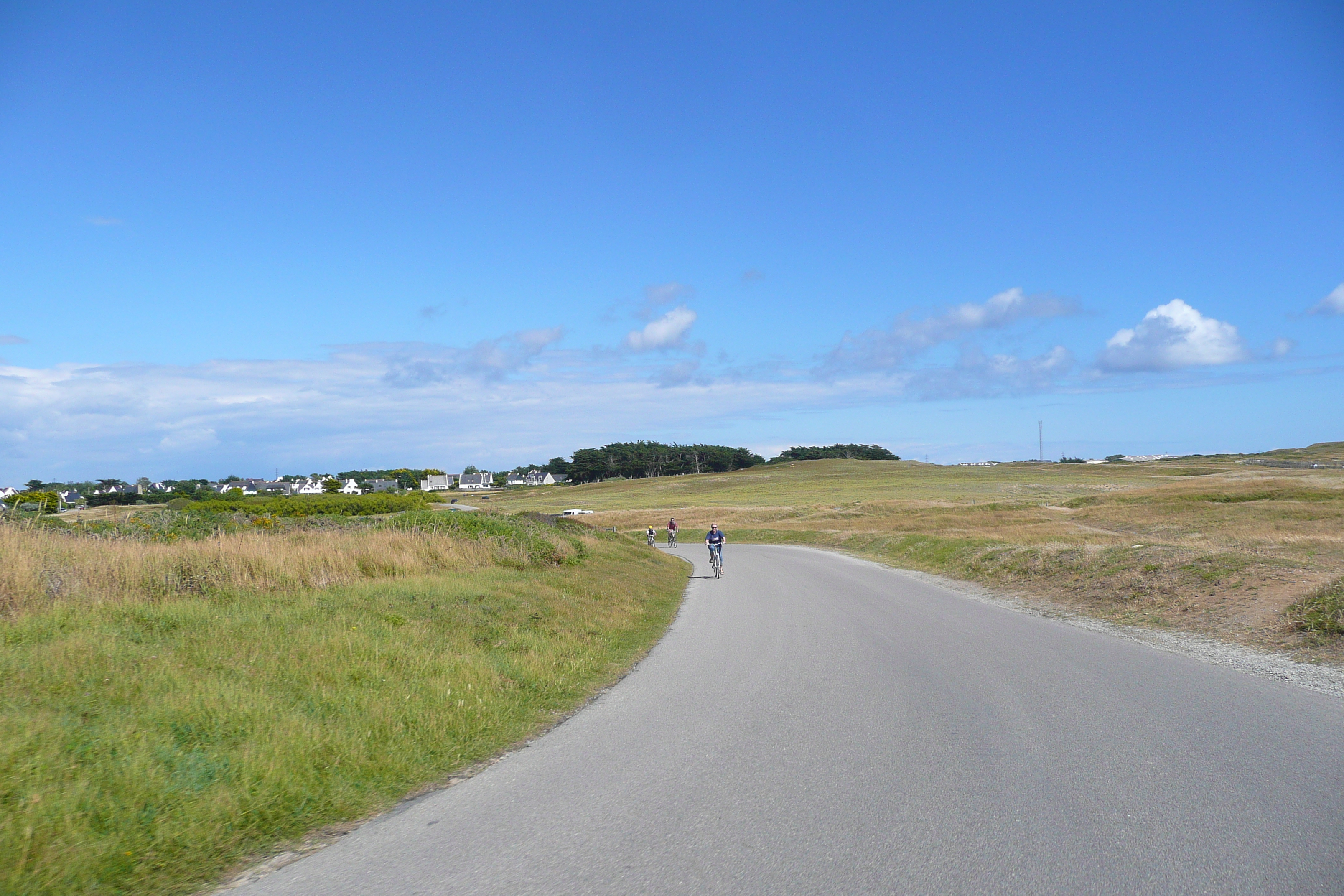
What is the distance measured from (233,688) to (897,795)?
513 centimetres

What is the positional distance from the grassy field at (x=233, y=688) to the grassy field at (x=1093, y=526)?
940 cm

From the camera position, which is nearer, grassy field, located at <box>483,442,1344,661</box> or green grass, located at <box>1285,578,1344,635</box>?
green grass, located at <box>1285,578,1344,635</box>

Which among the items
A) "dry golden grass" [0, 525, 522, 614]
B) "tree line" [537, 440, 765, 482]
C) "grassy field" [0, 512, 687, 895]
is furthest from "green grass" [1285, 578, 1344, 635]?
"tree line" [537, 440, 765, 482]

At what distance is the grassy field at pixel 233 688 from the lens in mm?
4828

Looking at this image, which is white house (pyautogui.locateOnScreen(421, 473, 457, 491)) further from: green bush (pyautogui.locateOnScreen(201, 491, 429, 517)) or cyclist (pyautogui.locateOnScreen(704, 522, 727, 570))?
cyclist (pyautogui.locateOnScreen(704, 522, 727, 570))

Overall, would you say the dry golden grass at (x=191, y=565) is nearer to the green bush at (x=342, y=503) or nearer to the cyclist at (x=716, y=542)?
the cyclist at (x=716, y=542)

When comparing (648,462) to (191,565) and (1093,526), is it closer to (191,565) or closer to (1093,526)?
(1093,526)

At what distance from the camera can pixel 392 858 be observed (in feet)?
15.9

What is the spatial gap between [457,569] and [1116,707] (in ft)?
40.4

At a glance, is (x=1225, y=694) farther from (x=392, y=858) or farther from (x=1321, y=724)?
(x=392, y=858)

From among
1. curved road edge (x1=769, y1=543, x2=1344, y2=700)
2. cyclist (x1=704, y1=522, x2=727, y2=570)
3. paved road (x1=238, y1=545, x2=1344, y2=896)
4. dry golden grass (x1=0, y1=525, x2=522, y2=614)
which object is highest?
dry golden grass (x1=0, y1=525, x2=522, y2=614)

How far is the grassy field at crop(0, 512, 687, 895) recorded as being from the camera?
4.83m

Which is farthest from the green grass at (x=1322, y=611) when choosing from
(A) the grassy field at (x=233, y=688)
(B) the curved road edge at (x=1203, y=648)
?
(A) the grassy field at (x=233, y=688)

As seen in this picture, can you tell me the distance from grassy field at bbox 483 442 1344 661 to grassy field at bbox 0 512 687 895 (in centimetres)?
940
